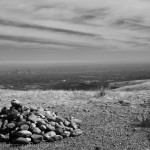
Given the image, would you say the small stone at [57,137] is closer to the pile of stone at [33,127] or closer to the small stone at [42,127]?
the pile of stone at [33,127]

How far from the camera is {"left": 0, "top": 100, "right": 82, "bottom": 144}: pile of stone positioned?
398 inches

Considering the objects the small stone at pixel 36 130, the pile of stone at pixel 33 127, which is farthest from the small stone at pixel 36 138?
the small stone at pixel 36 130

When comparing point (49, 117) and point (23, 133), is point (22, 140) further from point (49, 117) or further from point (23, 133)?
point (49, 117)

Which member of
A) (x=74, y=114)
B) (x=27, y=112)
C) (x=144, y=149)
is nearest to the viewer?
(x=144, y=149)

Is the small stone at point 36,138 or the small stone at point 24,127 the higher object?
the small stone at point 24,127

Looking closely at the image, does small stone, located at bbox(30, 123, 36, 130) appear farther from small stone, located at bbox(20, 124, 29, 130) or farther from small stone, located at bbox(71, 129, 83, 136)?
small stone, located at bbox(71, 129, 83, 136)

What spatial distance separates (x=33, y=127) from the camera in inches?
409

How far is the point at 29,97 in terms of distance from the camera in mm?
21891

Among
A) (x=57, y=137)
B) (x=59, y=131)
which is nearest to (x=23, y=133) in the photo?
(x=57, y=137)

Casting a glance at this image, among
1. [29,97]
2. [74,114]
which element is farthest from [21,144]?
[29,97]

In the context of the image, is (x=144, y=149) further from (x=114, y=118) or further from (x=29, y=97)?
(x=29, y=97)

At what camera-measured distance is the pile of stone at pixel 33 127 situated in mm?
10109

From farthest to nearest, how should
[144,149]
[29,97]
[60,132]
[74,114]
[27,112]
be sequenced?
[29,97] → [74,114] → [27,112] → [60,132] → [144,149]

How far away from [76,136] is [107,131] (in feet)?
4.99
